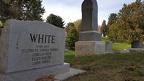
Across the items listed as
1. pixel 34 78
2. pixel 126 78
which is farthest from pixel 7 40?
pixel 126 78

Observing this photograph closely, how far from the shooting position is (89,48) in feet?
34.4

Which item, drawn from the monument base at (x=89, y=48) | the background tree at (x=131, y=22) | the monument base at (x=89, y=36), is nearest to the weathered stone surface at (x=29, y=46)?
the monument base at (x=89, y=48)

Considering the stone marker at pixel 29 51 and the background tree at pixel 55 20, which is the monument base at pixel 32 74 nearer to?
the stone marker at pixel 29 51

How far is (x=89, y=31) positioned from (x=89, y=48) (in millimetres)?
1091

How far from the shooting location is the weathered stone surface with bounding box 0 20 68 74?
3635mm

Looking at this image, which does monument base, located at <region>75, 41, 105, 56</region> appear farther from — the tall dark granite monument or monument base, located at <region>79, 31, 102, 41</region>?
monument base, located at <region>79, 31, 102, 41</region>

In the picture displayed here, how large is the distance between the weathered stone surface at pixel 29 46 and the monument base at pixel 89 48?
5153 mm

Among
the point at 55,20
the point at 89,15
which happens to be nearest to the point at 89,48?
the point at 89,15

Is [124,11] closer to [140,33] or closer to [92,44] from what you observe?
[140,33]

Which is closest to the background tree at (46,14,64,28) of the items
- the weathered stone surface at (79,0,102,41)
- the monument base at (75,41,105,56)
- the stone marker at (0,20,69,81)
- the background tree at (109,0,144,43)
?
the background tree at (109,0,144,43)

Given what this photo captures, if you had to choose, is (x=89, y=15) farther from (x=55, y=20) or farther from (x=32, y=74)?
(x=55, y=20)

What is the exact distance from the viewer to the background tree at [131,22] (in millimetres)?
18000

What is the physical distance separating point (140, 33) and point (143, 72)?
13.4 meters

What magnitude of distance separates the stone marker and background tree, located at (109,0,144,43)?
14.1 meters
